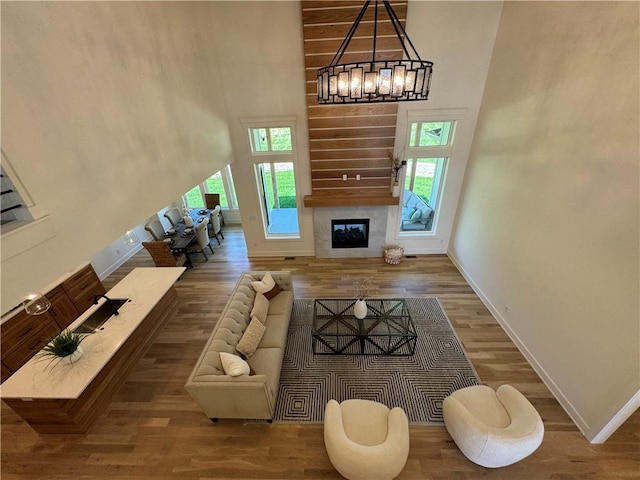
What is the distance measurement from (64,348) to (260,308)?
2.19m

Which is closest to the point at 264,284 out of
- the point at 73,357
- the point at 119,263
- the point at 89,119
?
the point at 73,357

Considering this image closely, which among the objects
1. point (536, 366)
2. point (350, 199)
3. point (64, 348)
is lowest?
point (536, 366)

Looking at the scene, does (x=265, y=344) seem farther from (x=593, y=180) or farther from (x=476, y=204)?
(x=476, y=204)

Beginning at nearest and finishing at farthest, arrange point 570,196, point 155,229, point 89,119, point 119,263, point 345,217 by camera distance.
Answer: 1. point 89,119
2. point 570,196
3. point 345,217
4. point 155,229
5. point 119,263

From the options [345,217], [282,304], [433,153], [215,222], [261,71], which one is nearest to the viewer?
[282,304]

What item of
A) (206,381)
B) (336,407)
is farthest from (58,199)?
(336,407)

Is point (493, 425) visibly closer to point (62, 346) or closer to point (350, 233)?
point (350, 233)

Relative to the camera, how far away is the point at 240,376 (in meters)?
2.74

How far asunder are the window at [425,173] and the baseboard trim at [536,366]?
162 centimetres

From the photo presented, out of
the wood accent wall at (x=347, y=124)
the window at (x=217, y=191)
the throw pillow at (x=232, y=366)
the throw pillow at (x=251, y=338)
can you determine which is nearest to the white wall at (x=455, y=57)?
the wood accent wall at (x=347, y=124)

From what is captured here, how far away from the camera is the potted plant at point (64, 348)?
9.22 ft

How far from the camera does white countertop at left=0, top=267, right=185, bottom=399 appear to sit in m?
2.62

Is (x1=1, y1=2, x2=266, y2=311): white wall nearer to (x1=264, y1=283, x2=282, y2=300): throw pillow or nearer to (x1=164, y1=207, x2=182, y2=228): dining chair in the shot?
(x1=264, y1=283, x2=282, y2=300): throw pillow

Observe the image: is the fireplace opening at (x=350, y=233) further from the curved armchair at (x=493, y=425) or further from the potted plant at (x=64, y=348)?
the potted plant at (x=64, y=348)
